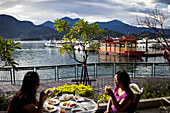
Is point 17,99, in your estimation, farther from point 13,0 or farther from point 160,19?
point 13,0

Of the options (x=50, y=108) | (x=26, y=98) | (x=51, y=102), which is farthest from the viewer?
(x=51, y=102)

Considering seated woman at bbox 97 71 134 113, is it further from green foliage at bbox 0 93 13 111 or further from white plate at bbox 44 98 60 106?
green foliage at bbox 0 93 13 111

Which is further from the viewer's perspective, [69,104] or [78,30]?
[78,30]

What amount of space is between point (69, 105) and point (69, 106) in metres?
0.03

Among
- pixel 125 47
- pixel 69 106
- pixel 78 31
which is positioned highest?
pixel 78 31

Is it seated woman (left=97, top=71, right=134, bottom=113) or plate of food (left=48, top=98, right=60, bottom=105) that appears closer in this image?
seated woman (left=97, top=71, right=134, bottom=113)

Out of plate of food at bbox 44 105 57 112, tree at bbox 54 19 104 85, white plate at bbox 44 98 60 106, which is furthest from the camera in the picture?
tree at bbox 54 19 104 85

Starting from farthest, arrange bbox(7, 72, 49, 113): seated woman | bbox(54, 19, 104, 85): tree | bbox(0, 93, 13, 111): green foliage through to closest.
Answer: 1. bbox(54, 19, 104, 85): tree
2. bbox(0, 93, 13, 111): green foliage
3. bbox(7, 72, 49, 113): seated woman

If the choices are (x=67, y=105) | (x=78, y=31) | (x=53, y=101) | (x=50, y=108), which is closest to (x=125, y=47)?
(x=78, y=31)

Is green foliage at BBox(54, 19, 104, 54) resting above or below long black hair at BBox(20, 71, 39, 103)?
above

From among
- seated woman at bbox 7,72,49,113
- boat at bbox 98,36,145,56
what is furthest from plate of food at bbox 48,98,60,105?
boat at bbox 98,36,145,56

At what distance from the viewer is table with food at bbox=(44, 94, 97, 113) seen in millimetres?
3391

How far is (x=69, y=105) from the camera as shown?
140 inches

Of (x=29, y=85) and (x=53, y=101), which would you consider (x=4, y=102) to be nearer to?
(x=53, y=101)
